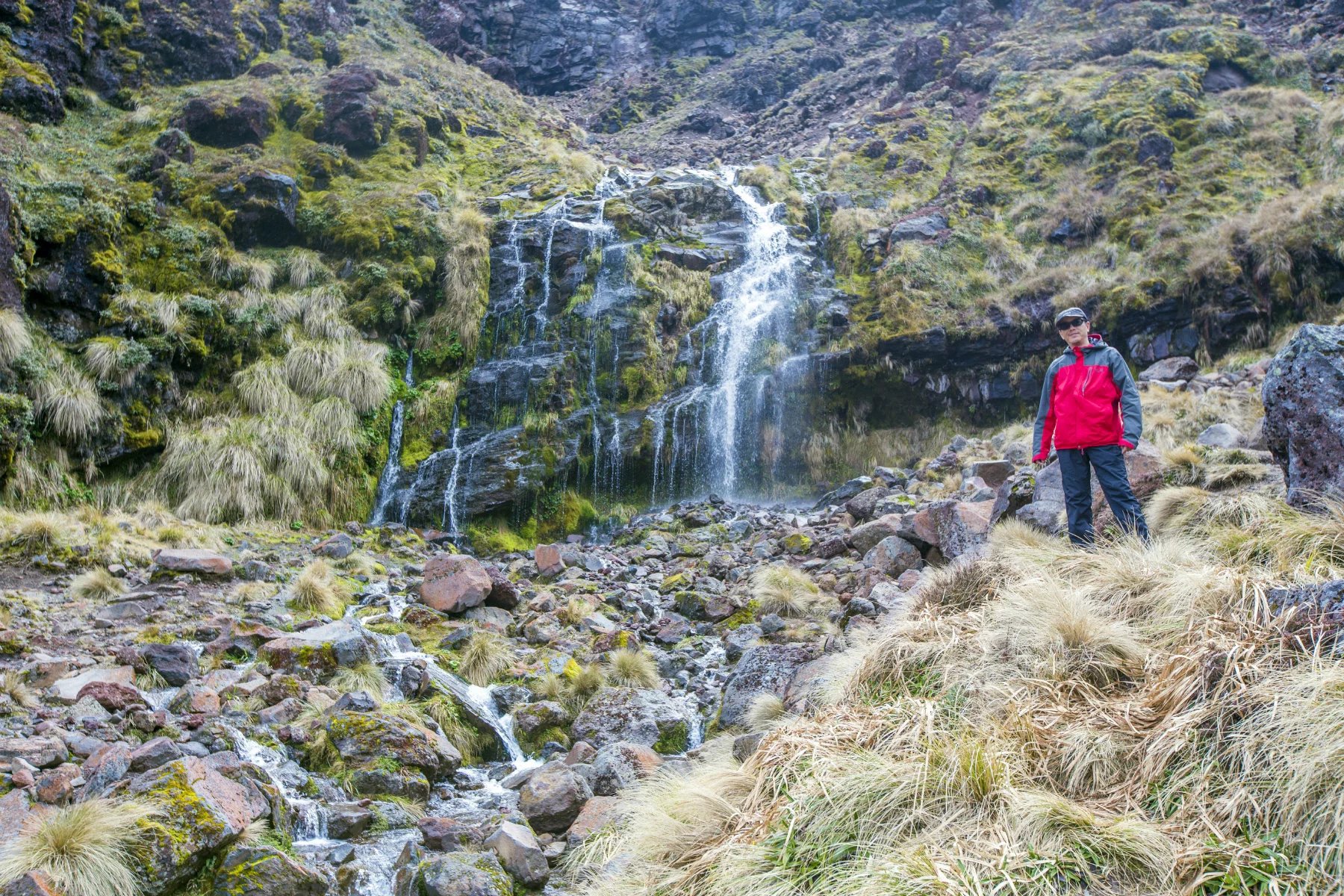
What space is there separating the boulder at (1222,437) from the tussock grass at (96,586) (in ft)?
34.9

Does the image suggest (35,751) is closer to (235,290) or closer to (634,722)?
(634,722)

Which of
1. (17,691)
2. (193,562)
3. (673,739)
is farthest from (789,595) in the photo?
(193,562)

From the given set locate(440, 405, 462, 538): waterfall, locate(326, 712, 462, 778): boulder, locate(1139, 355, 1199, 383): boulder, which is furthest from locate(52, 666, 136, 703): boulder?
locate(1139, 355, 1199, 383): boulder

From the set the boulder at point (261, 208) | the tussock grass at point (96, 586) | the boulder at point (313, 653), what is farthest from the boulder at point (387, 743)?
the boulder at point (261, 208)

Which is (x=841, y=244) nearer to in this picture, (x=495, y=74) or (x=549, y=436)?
(x=549, y=436)

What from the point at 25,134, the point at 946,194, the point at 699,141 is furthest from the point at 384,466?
the point at 699,141

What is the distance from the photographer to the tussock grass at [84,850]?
3057 millimetres

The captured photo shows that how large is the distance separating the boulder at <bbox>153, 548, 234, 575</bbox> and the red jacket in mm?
8527

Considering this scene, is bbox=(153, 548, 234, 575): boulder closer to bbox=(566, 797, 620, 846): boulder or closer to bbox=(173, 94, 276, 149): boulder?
bbox=(566, 797, 620, 846): boulder

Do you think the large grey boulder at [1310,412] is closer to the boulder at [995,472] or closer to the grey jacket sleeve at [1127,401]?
the grey jacket sleeve at [1127,401]

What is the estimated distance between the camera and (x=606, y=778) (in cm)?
471

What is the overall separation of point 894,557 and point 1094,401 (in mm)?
3052

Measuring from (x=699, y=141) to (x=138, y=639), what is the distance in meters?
30.0

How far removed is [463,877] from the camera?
356 cm
